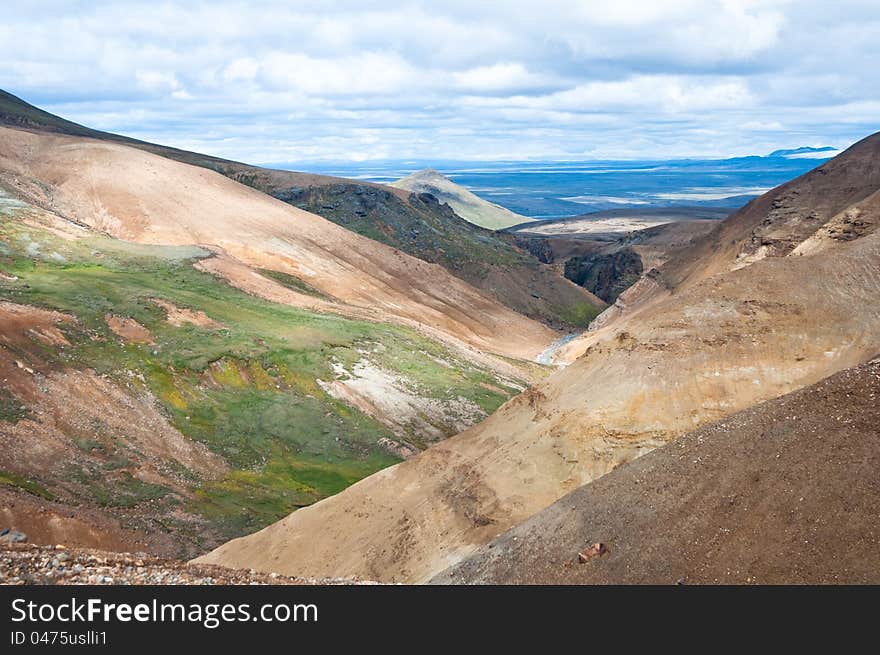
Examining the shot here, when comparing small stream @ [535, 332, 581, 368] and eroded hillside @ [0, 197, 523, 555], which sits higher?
eroded hillside @ [0, 197, 523, 555]

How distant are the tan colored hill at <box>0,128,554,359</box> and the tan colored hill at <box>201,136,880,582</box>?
1302 inches

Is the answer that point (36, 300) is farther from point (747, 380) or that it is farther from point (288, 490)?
point (747, 380)

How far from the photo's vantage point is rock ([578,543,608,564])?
15039mm

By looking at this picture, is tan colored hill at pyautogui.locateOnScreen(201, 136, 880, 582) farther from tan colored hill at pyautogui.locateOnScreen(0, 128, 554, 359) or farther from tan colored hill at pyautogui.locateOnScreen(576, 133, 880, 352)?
tan colored hill at pyautogui.locateOnScreen(0, 128, 554, 359)

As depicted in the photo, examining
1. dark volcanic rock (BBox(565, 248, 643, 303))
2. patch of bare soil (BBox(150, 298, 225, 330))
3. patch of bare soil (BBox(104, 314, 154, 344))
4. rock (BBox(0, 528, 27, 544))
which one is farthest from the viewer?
dark volcanic rock (BBox(565, 248, 643, 303))

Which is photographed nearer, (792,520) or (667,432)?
(792,520)

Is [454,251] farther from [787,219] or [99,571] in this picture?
[99,571]

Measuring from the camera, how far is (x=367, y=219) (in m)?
110

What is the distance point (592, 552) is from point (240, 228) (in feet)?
209

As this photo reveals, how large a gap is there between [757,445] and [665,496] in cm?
232

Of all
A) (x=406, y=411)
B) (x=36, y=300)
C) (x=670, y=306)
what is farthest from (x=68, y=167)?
(x=670, y=306)

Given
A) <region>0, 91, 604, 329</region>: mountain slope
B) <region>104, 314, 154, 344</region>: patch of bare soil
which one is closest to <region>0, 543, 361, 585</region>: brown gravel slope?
<region>104, 314, 154, 344</region>: patch of bare soil

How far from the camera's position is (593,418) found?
2333 cm

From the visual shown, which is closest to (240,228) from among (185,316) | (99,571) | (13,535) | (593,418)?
(185,316)
